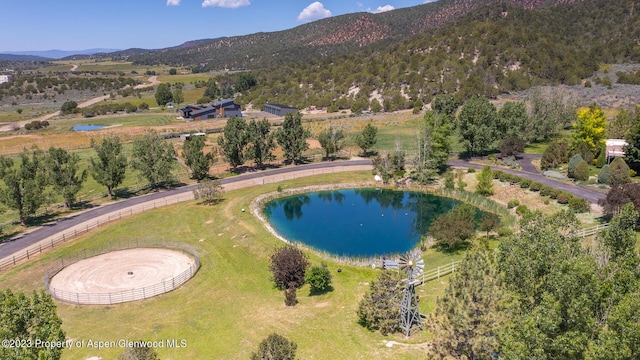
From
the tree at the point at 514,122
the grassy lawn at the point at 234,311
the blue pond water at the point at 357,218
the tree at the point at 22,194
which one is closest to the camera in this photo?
the grassy lawn at the point at 234,311

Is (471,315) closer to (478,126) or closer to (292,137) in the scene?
(292,137)

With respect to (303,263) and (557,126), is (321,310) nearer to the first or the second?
(303,263)

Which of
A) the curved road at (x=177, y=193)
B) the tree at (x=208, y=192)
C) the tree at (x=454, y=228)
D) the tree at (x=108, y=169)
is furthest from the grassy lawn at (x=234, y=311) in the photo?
the tree at (x=108, y=169)

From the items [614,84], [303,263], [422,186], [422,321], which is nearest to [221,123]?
[422,186]

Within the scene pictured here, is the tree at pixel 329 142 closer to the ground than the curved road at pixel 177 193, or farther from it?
farther from it

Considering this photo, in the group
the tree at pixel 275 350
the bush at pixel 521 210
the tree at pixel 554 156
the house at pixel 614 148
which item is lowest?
the bush at pixel 521 210

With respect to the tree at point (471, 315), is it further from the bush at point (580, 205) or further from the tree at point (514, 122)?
the tree at point (514, 122)

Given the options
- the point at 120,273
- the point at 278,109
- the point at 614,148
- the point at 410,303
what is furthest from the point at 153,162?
the point at 614,148
